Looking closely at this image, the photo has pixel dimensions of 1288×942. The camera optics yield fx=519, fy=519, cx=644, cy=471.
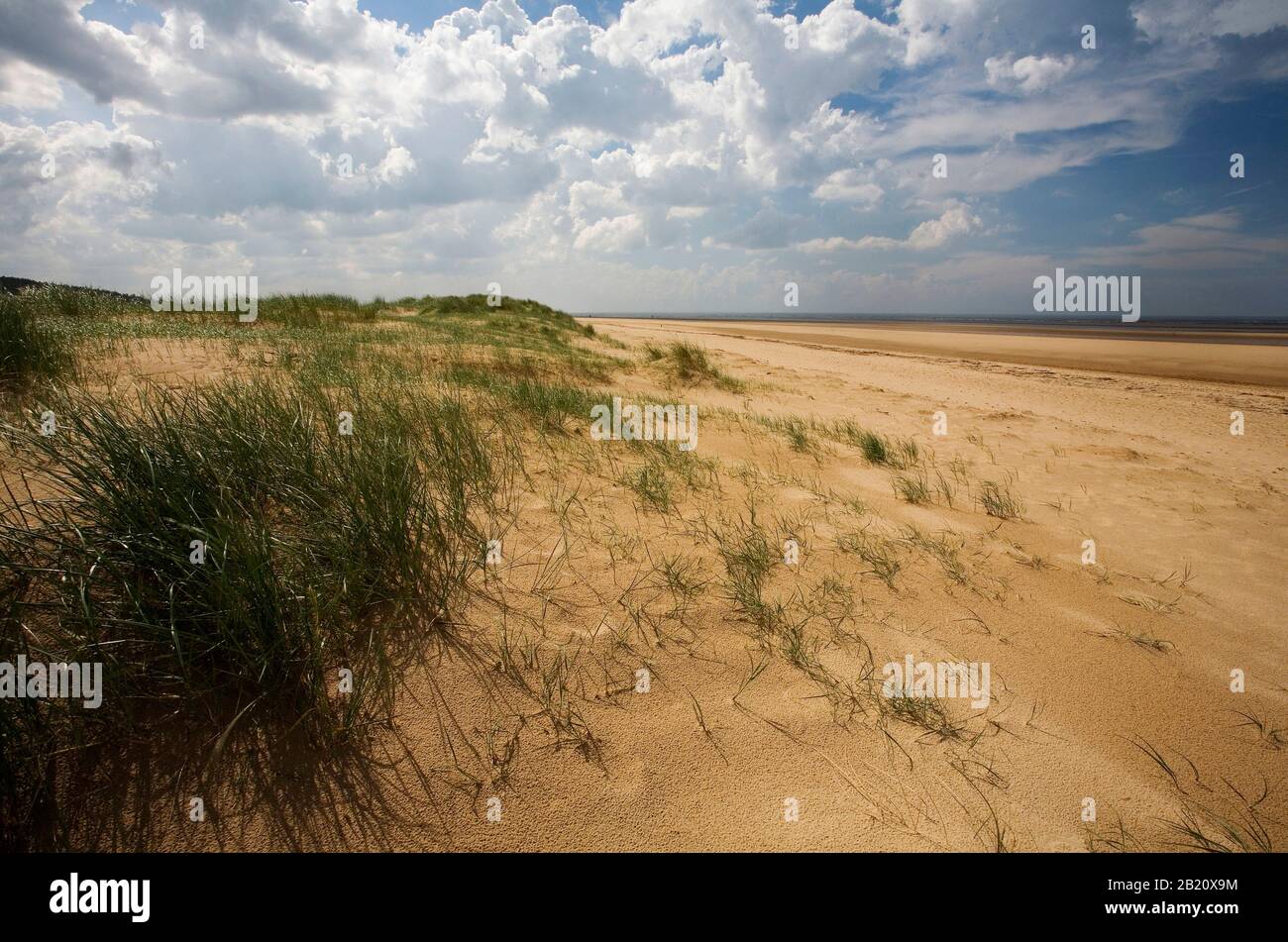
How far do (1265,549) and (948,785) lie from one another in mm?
4156

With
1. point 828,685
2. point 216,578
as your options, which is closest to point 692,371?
point 828,685

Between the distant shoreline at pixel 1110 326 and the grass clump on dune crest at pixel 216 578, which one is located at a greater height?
the distant shoreline at pixel 1110 326

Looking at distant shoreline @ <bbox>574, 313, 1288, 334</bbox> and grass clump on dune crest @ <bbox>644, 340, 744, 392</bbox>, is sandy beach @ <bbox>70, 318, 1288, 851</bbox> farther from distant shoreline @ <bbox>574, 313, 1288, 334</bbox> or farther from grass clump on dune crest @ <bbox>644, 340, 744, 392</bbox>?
distant shoreline @ <bbox>574, 313, 1288, 334</bbox>

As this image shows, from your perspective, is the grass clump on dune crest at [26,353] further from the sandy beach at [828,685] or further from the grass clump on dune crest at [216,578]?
the sandy beach at [828,685]

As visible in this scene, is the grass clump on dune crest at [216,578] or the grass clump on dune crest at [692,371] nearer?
the grass clump on dune crest at [216,578]

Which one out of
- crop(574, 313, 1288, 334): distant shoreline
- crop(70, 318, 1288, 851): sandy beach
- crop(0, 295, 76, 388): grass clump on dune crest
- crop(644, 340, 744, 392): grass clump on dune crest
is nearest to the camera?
crop(70, 318, 1288, 851): sandy beach

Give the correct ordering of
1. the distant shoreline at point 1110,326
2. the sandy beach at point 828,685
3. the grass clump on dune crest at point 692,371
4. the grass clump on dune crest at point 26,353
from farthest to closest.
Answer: the distant shoreline at point 1110,326
the grass clump on dune crest at point 692,371
the grass clump on dune crest at point 26,353
the sandy beach at point 828,685

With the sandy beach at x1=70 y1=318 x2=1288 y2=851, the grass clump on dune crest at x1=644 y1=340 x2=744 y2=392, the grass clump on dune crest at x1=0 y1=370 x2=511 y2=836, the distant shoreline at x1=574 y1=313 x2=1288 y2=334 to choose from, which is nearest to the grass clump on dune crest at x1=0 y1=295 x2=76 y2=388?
the grass clump on dune crest at x1=0 y1=370 x2=511 y2=836

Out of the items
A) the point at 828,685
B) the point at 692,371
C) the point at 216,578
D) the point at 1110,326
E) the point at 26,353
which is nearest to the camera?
the point at 216,578

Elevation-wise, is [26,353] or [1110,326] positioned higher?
[1110,326]

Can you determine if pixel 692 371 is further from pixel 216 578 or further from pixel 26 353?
pixel 216 578

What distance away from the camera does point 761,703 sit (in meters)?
2.19

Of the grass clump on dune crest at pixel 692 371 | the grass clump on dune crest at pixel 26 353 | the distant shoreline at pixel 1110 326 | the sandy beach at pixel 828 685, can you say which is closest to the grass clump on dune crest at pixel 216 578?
the sandy beach at pixel 828 685
